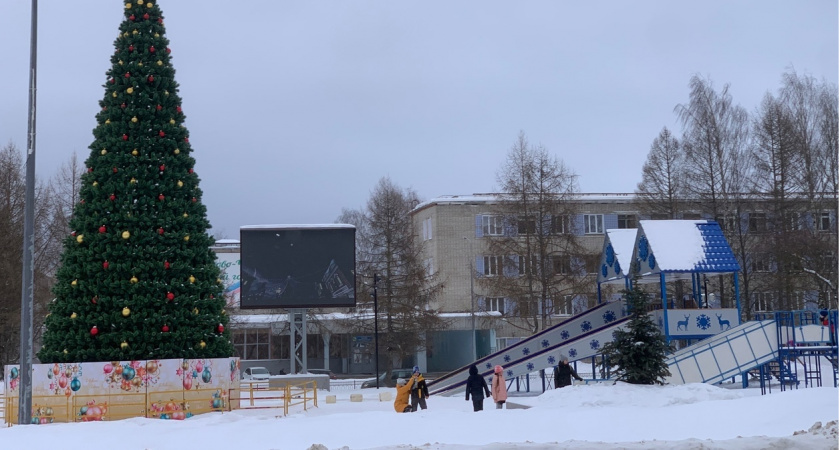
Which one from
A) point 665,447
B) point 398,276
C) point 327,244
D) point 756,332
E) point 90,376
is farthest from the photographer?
point 398,276

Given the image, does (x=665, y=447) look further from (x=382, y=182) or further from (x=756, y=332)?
→ (x=382, y=182)

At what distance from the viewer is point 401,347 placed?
4794cm

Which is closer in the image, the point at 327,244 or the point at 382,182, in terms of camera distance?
the point at 327,244

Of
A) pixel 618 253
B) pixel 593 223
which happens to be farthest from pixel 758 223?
pixel 618 253

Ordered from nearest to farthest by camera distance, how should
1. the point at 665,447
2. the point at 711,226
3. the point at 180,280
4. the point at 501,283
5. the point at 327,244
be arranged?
the point at 665,447 → the point at 180,280 → the point at 711,226 → the point at 327,244 → the point at 501,283

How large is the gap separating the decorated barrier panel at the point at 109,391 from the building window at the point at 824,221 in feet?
113

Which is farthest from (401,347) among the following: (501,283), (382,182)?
(382,182)

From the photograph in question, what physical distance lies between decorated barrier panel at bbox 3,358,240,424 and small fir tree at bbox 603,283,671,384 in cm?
1048

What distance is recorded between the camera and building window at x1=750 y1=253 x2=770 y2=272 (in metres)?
45.2

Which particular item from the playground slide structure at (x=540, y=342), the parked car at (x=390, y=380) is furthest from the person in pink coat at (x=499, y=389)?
the parked car at (x=390, y=380)

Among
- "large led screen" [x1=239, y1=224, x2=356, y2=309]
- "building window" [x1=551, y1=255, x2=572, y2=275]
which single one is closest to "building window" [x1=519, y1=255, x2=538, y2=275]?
"building window" [x1=551, y1=255, x2=572, y2=275]

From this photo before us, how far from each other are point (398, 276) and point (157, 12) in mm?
24982

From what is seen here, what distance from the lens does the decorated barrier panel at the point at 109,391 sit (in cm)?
2203

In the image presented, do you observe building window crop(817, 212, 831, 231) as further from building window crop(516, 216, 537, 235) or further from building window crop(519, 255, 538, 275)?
building window crop(519, 255, 538, 275)
